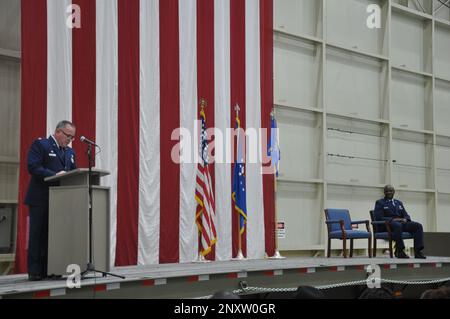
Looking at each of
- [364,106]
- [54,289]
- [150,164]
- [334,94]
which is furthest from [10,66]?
[364,106]

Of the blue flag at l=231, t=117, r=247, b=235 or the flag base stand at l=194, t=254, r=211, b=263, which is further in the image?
the blue flag at l=231, t=117, r=247, b=235

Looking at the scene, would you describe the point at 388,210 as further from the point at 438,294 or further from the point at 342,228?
the point at 438,294

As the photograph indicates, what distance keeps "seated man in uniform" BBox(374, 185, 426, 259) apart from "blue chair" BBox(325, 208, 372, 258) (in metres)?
0.30

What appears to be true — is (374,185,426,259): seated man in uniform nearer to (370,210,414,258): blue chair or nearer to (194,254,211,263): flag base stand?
(370,210,414,258): blue chair

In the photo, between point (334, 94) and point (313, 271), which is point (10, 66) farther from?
point (334, 94)

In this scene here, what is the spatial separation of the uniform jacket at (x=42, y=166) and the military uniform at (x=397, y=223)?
538cm

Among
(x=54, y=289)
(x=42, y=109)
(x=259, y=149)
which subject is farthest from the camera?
(x=259, y=149)

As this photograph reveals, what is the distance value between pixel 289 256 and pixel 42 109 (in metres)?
5.18

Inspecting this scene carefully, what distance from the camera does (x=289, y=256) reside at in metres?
10.7

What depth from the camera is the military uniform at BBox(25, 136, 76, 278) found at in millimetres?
5023

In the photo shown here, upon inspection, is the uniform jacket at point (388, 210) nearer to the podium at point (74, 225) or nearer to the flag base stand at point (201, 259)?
the flag base stand at point (201, 259)

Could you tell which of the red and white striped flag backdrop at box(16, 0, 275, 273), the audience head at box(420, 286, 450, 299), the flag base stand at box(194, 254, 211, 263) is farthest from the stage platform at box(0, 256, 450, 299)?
the audience head at box(420, 286, 450, 299)

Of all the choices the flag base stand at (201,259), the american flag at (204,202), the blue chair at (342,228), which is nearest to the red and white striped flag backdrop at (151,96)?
the flag base stand at (201,259)

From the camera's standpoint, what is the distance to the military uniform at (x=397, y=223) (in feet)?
29.6
